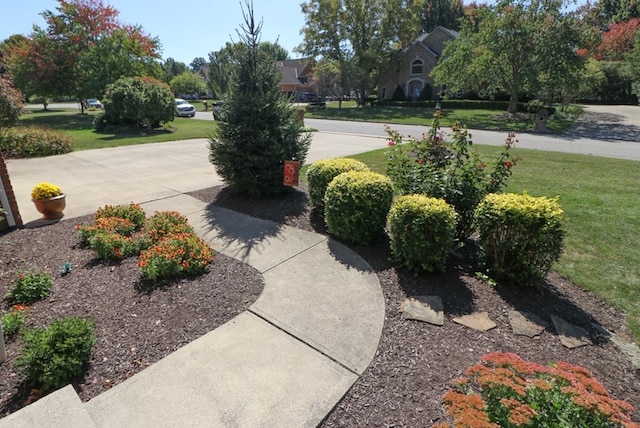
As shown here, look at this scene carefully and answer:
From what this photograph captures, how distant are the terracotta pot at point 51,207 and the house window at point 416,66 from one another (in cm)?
3853

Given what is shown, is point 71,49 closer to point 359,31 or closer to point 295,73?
point 359,31

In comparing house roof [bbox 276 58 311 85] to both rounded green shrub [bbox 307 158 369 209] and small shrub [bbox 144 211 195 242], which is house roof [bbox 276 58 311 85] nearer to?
rounded green shrub [bbox 307 158 369 209]

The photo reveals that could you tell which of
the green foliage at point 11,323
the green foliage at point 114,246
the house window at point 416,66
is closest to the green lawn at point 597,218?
the green foliage at point 114,246

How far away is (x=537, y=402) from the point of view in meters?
1.71

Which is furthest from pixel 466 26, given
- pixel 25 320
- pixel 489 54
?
pixel 25 320

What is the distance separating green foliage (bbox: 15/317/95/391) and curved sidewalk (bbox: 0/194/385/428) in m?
0.20

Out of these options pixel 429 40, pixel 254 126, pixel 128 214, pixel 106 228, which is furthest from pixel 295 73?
pixel 106 228

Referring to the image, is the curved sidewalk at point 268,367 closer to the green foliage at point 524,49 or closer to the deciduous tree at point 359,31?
the green foliage at point 524,49

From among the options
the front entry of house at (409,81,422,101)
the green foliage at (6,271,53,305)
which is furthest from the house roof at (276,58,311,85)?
the green foliage at (6,271,53,305)

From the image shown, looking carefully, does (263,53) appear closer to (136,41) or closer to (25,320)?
(25,320)

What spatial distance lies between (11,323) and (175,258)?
4.61 ft

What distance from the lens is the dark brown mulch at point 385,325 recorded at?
7.37 feet

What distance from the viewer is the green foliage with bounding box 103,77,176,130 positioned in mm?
15430

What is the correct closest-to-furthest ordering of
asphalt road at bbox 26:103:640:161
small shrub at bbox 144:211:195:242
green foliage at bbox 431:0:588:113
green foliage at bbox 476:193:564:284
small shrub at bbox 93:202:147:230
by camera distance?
green foliage at bbox 476:193:564:284, small shrub at bbox 144:211:195:242, small shrub at bbox 93:202:147:230, asphalt road at bbox 26:103:640:161, green foliage at bbox 431:0:588:113
